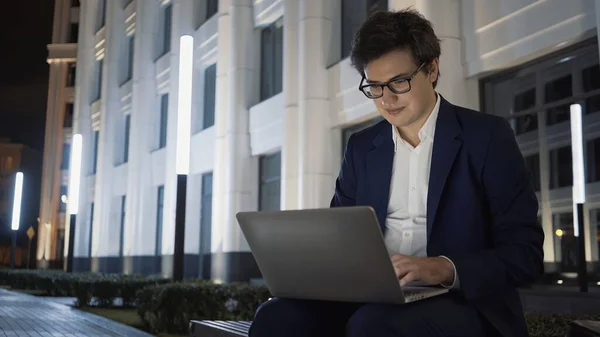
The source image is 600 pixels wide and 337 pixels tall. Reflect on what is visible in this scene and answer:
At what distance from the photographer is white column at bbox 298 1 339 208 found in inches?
569

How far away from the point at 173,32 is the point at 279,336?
2117 centimetres

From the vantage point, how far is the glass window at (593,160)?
10.5 meters

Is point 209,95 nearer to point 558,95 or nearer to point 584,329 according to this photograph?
point 558,95

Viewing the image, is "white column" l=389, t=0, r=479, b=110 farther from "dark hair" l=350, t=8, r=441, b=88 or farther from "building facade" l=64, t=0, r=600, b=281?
"dark hair" l=350, t=8, r=441, b=88

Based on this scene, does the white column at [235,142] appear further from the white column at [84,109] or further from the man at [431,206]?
the white column at [84,109]

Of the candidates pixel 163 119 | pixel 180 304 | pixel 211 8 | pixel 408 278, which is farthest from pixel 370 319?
pixel 163 119

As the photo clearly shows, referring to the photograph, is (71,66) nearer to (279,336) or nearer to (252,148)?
(252,148)

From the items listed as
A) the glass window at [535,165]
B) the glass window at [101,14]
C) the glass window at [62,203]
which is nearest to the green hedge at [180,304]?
the glass window at [535,165]

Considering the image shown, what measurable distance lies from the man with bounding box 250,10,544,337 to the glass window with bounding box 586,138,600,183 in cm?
882

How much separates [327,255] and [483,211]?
655 millimetres

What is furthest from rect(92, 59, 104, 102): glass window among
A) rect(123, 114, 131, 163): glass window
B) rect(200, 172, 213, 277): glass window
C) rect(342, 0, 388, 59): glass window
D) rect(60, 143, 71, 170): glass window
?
rect(342, 0, 388, 59): glass window

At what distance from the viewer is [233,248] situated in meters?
17.7

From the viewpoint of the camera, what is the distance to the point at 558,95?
10781 mm

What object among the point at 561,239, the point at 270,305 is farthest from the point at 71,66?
the point at 270,305
